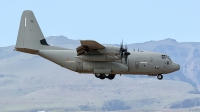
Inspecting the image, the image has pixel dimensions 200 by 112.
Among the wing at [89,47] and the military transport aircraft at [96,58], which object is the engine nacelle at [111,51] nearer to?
the military transport aircraft at [96,58]

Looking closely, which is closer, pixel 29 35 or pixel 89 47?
pixel 89 47

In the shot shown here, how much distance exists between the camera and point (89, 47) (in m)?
92.7

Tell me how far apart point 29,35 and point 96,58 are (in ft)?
40.6

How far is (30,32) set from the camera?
99750mm

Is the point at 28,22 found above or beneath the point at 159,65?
above

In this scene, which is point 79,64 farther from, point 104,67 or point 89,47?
point 89,47

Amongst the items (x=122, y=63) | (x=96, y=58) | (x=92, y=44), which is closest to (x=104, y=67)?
(x=96, y=58)

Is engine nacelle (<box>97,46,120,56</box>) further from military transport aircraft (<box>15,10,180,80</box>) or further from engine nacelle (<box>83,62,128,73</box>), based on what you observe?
engine nacelle (<box>83,62,128,73</box>)

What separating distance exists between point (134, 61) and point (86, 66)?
7.54 metres

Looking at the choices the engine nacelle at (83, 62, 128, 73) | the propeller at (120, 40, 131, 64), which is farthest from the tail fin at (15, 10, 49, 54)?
the propeller at (120, 40, 131, 64)

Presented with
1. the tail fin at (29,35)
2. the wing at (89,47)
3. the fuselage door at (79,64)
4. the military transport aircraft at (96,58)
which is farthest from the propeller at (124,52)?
the tail fin at (29,35)

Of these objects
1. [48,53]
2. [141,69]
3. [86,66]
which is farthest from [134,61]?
[48,53]

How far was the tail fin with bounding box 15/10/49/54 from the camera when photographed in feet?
323

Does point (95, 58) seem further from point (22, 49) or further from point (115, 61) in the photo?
point (22, 49)
